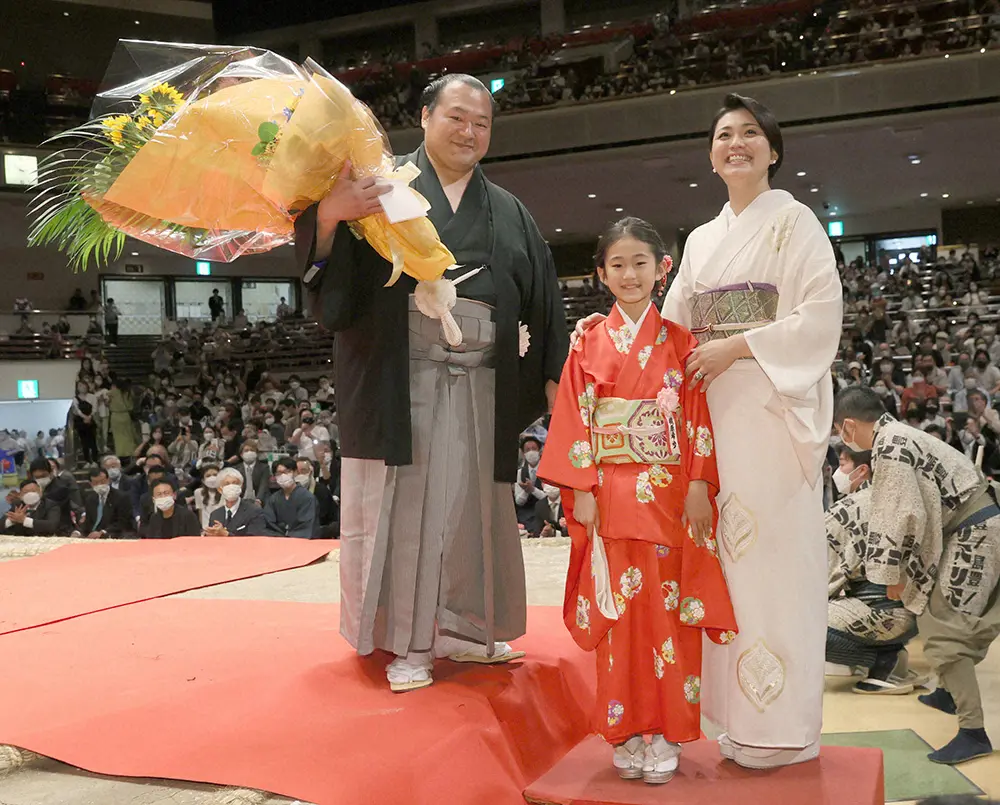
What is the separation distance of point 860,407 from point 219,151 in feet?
6.82

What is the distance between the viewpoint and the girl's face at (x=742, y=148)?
1.96 m

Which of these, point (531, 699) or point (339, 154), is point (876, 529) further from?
point (339, 154)

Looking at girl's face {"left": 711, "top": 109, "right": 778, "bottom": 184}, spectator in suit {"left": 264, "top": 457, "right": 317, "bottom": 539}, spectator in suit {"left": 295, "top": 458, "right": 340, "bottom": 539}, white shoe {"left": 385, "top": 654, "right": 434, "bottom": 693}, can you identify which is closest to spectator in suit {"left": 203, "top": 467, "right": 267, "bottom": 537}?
spectator in suit {"left": 264, "top": 457, "right": 317, "bottom": 539}

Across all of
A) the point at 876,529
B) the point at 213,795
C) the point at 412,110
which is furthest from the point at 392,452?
the point at 412,110

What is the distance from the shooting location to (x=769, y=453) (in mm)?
1870

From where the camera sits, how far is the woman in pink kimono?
72.2 inches

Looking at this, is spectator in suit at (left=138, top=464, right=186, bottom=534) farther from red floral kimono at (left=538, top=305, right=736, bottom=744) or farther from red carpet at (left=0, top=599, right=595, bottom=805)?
red floral kimono at (left=538, top=305, right=736, bottom=744)

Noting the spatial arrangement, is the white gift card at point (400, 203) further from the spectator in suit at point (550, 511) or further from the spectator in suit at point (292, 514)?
the spectator in suit at point (292, 514)

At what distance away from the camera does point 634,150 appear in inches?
468

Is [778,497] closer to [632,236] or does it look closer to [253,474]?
[632,236]

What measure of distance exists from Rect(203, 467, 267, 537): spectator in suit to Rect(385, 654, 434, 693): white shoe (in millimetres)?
3657

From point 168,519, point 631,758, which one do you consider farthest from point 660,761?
point 168,519

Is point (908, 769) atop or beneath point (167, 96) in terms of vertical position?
beneath

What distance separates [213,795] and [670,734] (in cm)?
81
